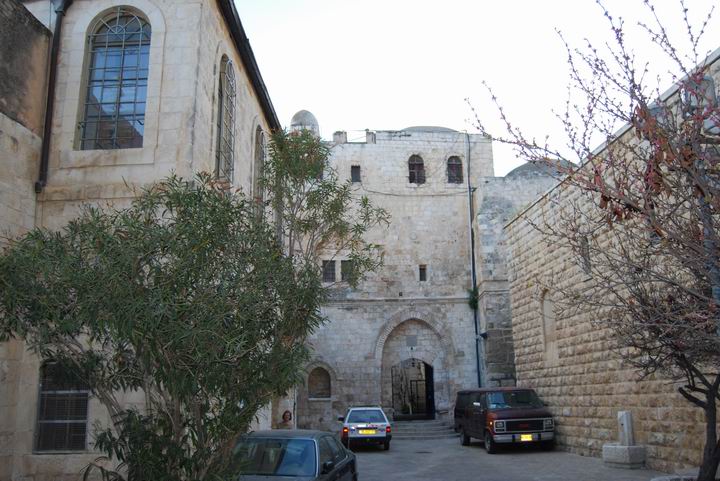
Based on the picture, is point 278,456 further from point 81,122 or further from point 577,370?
point 577,370

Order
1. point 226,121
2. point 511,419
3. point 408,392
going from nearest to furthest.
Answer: point 226,121, point 511,419, point 408,392

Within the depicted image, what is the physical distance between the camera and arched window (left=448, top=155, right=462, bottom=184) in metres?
25.8

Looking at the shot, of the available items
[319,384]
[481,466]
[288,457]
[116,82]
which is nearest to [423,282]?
[319,384]

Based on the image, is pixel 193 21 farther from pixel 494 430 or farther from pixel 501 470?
pixel 494 430

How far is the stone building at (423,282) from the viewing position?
23312 mm

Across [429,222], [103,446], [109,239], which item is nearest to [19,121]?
[109,239]

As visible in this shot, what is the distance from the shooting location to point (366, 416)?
1762 cm

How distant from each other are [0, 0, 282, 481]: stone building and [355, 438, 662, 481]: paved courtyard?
587cm

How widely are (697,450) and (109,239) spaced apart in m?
9.42

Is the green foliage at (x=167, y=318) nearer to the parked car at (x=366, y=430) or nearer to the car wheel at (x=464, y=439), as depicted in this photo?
the parked car at (x=366, y=430)

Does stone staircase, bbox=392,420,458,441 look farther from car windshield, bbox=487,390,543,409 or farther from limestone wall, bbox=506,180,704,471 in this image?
car windshield, bbox=487,390,543,409

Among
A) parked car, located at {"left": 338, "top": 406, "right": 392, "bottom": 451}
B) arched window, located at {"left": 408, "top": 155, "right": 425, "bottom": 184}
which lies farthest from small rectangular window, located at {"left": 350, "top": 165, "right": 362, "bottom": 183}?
parked car, located at {"left": 338, "top": 406, "right": 392, "bottom": 451}

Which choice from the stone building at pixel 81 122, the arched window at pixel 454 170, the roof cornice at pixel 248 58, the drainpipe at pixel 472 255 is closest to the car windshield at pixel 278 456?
the stone building at pixel 81 122

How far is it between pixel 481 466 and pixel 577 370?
3.06m
